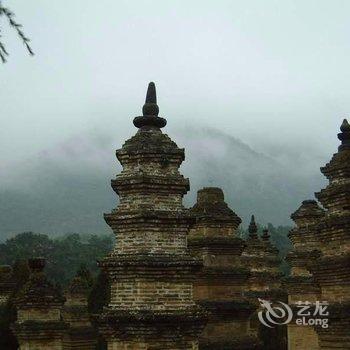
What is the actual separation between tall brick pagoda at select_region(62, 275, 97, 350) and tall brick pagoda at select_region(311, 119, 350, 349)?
41.0 feet

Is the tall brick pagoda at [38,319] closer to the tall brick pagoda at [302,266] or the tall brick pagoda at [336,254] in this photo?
the tall brick pagoda at [336,254]

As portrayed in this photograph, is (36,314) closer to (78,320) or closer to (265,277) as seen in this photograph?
(78,320)

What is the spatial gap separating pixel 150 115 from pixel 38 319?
21.5ft

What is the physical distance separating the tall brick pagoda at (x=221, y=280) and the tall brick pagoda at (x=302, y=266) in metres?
4.63

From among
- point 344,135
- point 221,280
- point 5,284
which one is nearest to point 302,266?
point 221,280

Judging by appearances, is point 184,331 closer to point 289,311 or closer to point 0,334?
point 289,311

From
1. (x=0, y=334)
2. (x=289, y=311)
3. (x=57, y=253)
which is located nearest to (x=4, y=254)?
(x=57, y=253)

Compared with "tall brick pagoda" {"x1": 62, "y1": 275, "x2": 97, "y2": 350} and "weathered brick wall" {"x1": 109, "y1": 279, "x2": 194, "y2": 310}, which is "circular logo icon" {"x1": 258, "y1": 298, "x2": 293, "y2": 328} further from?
"weathered brick wall" {"x1": 109, "y1": 279, "x2": 194, "y2": 310}

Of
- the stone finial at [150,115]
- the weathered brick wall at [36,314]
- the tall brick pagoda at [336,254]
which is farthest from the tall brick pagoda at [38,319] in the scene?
the tall brick pagoda at [336,254]

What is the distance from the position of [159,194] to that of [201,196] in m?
6.90

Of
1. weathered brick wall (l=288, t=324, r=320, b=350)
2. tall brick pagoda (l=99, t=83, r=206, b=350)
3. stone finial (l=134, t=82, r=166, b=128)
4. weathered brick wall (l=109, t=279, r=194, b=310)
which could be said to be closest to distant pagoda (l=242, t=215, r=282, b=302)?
weathered brick wall (l=288, t=324, r=320, b=350)

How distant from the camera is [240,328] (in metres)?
17.4

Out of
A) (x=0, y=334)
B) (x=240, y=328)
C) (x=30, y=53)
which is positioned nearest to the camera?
(x=30, y=53)

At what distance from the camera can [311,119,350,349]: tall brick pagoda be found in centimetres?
1269
